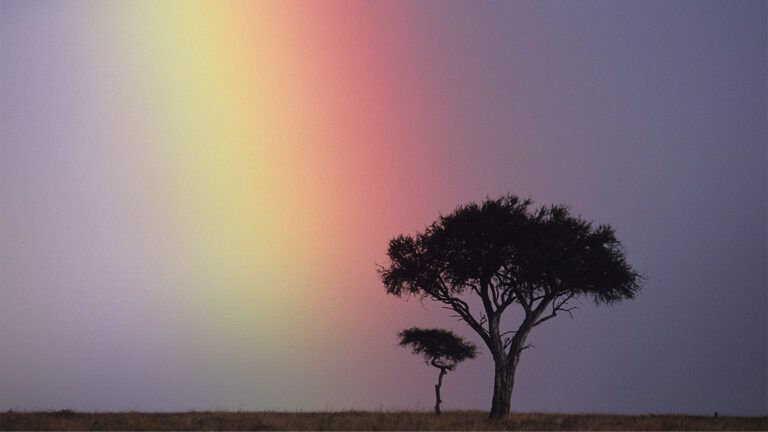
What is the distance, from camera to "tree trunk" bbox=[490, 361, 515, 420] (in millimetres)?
48781

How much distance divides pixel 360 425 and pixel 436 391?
1913 cm

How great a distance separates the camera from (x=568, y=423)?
42.8 m

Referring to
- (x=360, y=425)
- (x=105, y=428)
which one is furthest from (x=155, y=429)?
(x=360, y=425)

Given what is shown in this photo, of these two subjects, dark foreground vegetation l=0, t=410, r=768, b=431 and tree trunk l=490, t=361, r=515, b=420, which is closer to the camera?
dark foreground vegetation l=0, t=410, r=768, b=431

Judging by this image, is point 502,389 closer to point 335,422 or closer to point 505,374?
point 505,374

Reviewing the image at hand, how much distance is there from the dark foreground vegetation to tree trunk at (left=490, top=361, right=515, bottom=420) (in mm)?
845

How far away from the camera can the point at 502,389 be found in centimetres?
4916

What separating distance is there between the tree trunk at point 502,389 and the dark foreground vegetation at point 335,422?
845mm

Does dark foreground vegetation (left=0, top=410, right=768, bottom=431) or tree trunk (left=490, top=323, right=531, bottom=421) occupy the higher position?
tree trunk (left=490, top=323, right=531, bottom=421)

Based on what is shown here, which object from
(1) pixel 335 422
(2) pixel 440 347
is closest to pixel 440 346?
(2) pixel 440 347

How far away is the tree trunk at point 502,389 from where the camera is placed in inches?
1921

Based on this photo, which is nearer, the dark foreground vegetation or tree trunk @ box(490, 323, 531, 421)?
the dark foreground vegetation

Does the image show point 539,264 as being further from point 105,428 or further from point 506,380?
point 105,428

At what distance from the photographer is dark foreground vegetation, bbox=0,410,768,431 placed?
37.0m
